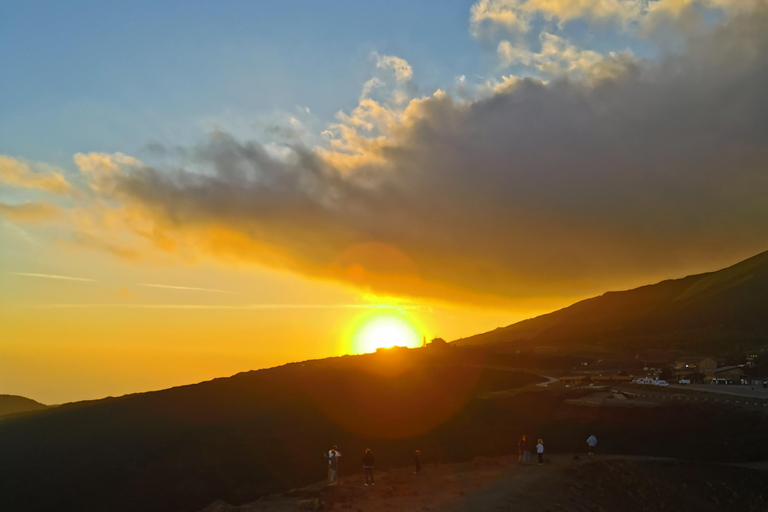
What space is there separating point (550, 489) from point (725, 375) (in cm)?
6959

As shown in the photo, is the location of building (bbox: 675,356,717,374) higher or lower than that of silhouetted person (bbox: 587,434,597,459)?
higher

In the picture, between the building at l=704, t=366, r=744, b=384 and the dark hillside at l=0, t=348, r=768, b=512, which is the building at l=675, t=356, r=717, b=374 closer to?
the building at l=704, t=366, r=744, b=384

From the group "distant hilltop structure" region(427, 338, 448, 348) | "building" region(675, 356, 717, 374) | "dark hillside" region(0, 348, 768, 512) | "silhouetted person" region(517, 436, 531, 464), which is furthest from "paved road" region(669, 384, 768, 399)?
"distant hilltop structure" region(427, 338, 448, 348)

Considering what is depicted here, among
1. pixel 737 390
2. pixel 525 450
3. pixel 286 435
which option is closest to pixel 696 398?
pixel 737 390

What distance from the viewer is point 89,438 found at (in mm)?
66125

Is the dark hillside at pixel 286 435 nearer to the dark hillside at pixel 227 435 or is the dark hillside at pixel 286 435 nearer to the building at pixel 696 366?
the dark hillside at pixel 227 435

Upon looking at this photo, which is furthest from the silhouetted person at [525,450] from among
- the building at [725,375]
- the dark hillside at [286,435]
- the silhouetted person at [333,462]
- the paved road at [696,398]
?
the building at [725,375]

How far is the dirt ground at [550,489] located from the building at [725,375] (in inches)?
1906

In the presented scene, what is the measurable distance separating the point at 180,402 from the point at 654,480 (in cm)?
6191

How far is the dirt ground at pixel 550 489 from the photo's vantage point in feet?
99.8

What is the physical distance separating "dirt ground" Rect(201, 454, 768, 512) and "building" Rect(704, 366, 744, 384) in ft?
159

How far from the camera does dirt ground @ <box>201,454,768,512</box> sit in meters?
30.4

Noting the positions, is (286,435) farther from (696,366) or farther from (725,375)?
(696,366)

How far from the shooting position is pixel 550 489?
108ft
